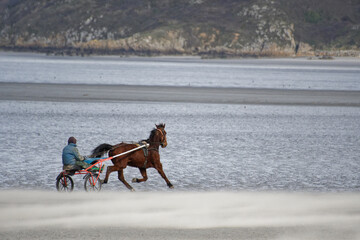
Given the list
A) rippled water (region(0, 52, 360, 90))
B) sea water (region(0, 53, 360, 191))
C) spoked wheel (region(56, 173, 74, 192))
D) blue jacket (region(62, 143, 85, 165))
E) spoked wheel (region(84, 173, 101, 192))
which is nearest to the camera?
blue jacket (region(62, 143, 85, 165))

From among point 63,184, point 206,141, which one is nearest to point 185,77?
point 206,141

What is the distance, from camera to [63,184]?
13.9 m

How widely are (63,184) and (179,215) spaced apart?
9.35 ft

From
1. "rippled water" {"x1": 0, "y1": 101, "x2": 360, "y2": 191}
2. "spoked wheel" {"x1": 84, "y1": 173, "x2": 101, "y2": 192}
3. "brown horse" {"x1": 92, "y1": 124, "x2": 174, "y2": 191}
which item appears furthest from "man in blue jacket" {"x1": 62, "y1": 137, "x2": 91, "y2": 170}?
"rippled water" {"x1": 0, "y1": 101, "x2": 360, "y2": 191}

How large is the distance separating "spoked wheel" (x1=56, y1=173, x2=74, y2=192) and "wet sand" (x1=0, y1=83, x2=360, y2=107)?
92.9 ft

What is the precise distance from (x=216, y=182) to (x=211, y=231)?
15.9 feet

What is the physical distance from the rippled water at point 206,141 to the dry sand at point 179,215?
119cm

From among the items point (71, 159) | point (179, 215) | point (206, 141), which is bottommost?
point (206, 141)

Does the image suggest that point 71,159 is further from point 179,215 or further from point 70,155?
point 179,215

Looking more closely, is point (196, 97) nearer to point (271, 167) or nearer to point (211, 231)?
point (271, 167)

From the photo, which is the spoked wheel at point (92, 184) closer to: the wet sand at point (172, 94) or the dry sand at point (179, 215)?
the dry sand at point (179, 215)

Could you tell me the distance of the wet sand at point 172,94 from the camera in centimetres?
4419

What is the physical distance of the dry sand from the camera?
1124 cm

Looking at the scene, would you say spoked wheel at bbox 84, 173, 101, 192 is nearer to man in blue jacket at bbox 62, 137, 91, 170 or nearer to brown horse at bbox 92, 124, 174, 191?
brown horse at bbox 92, 124, 174, 191
